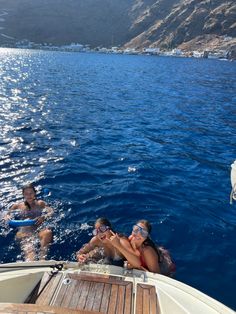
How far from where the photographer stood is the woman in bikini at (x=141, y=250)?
761 cm

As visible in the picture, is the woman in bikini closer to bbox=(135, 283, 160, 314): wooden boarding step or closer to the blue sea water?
bbox=(135, 283, 160, 314): wooden boarding step

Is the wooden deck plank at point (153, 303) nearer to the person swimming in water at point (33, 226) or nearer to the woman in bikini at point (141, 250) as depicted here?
the woman in bikini at point (141, 250)

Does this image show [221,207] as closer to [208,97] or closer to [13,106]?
[13,106]

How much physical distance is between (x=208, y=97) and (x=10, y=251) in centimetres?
3247

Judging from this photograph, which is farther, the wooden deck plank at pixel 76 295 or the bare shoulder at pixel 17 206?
the bare shoulder at pixel 17 206

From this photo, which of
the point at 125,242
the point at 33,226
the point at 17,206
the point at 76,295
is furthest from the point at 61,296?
the point at 17,206

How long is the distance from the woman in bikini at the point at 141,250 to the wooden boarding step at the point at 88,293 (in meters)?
0.64

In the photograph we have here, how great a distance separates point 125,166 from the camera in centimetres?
1655

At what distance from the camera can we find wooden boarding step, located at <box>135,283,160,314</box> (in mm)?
6344

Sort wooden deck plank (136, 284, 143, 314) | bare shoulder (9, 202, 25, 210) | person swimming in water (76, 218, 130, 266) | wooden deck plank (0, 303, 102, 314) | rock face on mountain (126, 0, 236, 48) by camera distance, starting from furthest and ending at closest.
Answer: rock face on mountain (126, 0, 236, 48)
bare shoulder (9, 202, 25, 210)
person swimming in water (76, 218, 130, 266)
wooden deck plank (136, 284, 143, 314)
wooden deck plank (0, 303, 102, 314)

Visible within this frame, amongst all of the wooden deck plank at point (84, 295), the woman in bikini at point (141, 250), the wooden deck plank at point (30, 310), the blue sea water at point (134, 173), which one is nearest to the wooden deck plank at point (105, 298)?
the wooden deck plank at point (84, 295)

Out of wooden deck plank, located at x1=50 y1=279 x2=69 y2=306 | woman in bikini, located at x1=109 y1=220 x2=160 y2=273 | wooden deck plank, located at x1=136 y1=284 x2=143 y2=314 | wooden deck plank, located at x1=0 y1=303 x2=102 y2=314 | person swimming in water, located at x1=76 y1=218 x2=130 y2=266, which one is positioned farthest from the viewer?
person swimming in water, located at x1=76 y1=218 x2=130 y2=266

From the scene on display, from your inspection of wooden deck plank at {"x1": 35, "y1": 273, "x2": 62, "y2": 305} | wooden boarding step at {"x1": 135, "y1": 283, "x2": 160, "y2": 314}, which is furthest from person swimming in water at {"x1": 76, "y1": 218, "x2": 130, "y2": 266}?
wooden boarding step at {"x1": 135, "y1": 283, "x2": 160, "y2": 314}

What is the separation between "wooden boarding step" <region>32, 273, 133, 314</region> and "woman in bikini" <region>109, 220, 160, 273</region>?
637 mm
